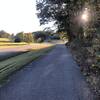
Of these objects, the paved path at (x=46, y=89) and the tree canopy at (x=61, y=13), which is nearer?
the paved path at (x=46, y=89)

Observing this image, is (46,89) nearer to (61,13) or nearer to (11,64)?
(11,64)

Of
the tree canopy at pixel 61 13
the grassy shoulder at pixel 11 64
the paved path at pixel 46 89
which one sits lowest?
the grassy shoulder at pixel 11 64

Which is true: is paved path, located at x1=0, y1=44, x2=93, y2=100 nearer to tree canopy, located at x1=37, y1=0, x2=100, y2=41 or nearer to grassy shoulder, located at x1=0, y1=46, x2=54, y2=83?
grassy shoulder, located at x1=0, y1=46, x2=54, y2=83

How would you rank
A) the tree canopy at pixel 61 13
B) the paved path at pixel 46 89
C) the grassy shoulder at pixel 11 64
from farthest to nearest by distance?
the tree canopy at pixel 61 13 → the grassy shoulder at pixel 11 64 → the paved path at pixel 46 89

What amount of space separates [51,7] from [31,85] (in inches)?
1928

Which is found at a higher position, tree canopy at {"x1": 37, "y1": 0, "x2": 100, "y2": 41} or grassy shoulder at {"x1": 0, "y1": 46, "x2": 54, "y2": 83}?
tree canopy at {"x1": 37, "y1": 0, "x2": 100, "y2": 41}

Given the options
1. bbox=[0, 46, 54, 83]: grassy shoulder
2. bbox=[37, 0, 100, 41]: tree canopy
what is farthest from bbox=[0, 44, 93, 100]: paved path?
bbox=[37, 0, 100, 41]: tree canopy

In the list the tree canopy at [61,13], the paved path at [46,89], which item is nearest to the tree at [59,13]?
the tree canopy at [61,13]

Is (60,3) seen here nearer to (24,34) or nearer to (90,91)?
(90,91)

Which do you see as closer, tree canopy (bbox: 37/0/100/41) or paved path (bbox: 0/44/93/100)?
paved path (bbox: 0/44/93/100)

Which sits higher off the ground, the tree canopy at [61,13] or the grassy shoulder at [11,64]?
the tree canopy at [61,13]

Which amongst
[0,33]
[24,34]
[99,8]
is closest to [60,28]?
[99,8]

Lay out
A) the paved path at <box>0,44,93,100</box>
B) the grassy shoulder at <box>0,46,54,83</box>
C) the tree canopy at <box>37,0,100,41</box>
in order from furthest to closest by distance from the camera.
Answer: the tree canopy at <box>37,0,100,41</box>, the grassy shoulder at <box>0,46,54,83</box>, the paved path at <box>0,44,93,100</box>

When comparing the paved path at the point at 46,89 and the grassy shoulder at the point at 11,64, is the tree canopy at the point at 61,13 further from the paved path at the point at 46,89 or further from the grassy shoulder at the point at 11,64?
the paved path at the point at 46,89
